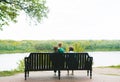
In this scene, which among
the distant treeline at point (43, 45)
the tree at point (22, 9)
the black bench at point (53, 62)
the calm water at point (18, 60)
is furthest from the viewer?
the distant treeline at point (43, 45)

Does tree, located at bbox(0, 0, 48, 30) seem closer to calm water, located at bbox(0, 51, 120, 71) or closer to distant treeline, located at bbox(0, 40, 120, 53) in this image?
calm water, located at bbox(0, 51, 120, 71)

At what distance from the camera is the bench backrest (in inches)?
513

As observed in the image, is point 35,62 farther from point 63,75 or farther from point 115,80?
point 115,80

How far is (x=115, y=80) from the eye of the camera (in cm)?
1268

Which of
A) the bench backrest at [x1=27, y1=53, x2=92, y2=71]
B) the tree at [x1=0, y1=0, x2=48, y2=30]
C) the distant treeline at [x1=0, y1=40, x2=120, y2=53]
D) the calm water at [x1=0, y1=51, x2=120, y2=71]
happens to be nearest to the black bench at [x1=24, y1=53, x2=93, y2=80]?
the bench backrest at [x1=27, y1=53, x2=92, y2=71]

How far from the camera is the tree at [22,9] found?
63.0ft

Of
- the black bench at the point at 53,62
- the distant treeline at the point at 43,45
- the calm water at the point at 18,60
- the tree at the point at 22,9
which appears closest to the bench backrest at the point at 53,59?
the black bench at the point at 53,62

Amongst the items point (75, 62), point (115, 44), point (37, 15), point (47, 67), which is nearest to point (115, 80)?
point (75, 62)

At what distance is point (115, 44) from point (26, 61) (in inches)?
1546

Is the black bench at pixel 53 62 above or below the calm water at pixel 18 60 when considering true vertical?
above

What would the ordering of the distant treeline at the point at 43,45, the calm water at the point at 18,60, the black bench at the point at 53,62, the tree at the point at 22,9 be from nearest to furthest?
the black bench at the point at 53,62 → the tree at the point at 22,9 → the calm water at the point at 18,60 → the distant treeline at the point at 43,45

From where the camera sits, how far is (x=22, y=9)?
19.6 m

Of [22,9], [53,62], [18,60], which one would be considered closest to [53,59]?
[53,62]

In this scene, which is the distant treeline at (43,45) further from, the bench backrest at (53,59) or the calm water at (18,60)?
the bench backrest at (53,59)
